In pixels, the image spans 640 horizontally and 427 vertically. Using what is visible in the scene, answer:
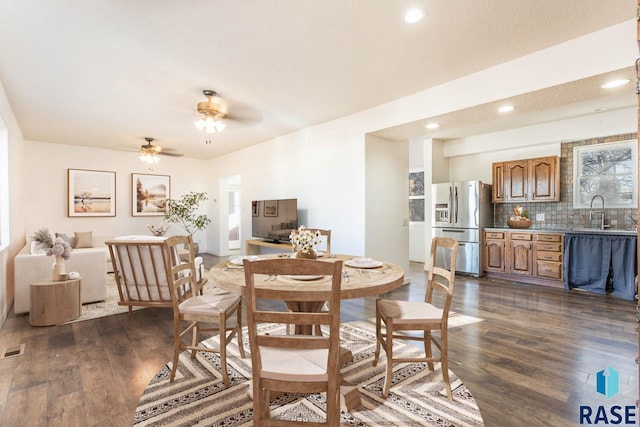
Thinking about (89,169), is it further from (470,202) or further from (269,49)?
(470,202)

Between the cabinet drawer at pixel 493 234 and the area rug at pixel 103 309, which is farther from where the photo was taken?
the cabinet drawer at pixel 493 234

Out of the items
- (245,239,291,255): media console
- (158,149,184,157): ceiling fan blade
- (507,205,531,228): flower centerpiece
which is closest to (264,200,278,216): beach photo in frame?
(245,239,291,255): media console

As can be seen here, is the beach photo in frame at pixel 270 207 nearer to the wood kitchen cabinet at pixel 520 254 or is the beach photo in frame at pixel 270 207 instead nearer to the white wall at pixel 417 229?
the white wall at pixel 417 229

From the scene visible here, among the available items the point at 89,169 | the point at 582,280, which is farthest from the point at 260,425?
the point at 89,169

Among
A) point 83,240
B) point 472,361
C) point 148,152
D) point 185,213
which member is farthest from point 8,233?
point 472,361

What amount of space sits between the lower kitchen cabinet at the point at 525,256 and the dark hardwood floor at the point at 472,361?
0.95 meters

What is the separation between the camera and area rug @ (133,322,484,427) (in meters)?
1.75

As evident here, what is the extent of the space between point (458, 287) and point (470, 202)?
5.56ft

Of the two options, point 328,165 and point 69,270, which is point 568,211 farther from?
point 69,270

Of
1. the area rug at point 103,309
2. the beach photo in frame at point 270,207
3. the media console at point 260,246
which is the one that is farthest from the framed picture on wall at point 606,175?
the area rug at point 103,309

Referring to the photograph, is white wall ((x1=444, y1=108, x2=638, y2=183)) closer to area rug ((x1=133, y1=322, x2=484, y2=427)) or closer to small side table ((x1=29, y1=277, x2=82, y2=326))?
area rug ((x1=133, y1=322, x2=484, y2=427))

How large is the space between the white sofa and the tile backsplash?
6.79 meters

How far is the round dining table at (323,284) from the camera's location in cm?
158

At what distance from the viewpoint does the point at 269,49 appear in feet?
8.84
